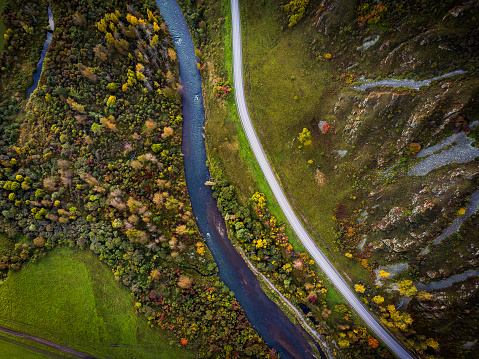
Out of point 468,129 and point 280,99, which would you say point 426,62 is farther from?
point 280,99

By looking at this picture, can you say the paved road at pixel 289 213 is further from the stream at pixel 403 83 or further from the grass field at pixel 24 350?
the grass field at pixel 24 350

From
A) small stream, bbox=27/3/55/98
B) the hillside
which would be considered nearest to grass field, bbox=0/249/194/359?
the hillside

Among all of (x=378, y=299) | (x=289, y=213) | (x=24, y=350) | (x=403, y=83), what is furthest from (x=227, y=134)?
(x=24, y=350)

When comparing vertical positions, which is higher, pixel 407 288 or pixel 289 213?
pixel 289 213

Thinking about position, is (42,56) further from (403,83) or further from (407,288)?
(407,288)

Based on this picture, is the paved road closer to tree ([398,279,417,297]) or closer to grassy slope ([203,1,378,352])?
grassy slope ([203,1,378,352])

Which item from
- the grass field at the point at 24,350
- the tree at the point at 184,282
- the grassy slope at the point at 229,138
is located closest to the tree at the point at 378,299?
the grassy slope at the point at 229,138
